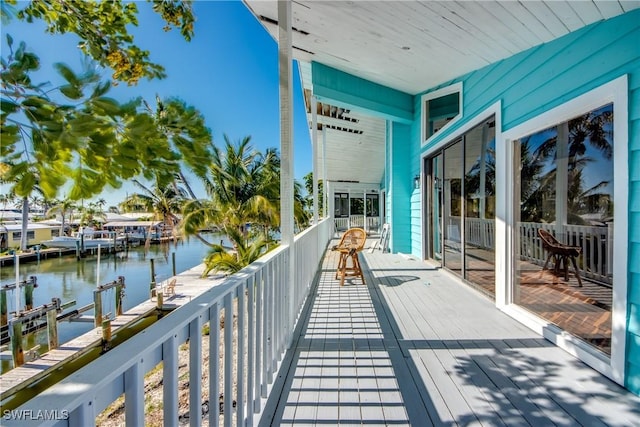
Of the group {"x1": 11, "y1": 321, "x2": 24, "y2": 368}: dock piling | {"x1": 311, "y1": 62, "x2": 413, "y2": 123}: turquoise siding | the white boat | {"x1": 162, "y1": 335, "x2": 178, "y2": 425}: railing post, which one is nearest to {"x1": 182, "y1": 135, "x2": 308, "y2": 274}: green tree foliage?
{"x1": 11, "y1": 321, "x2": 24, "y2": 368}: dock piling

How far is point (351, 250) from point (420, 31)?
3.05m

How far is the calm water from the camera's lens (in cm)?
1211

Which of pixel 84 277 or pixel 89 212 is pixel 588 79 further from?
pixel 84 277

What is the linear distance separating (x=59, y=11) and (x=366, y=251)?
280 inches

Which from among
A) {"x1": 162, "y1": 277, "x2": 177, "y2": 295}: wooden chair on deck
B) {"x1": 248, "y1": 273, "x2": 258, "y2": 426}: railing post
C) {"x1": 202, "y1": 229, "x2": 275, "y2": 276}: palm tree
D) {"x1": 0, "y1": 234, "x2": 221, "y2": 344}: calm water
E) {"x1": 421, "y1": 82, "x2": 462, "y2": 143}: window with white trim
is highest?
{"x1": 421, "y1": 82, "x2": 462, "y2": 143}: window with white trim

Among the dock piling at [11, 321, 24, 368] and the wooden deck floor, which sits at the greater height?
the wooden deck floor

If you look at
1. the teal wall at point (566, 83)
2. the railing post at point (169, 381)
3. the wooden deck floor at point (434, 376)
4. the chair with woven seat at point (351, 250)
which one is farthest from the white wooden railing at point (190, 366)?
the chair with woven seat at point (351, 250)

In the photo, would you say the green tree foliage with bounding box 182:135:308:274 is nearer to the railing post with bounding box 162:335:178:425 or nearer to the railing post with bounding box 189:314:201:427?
the railing post with bounding box 189:314:201:427

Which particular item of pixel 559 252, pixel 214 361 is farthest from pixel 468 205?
pixel 214 361

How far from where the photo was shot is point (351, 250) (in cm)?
466

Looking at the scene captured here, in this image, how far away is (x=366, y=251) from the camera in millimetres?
7816

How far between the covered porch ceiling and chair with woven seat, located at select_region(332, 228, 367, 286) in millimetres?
2790

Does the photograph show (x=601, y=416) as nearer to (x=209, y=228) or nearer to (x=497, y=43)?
(x=497, y=43)

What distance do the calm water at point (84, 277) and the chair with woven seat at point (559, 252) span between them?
10.9 meters
